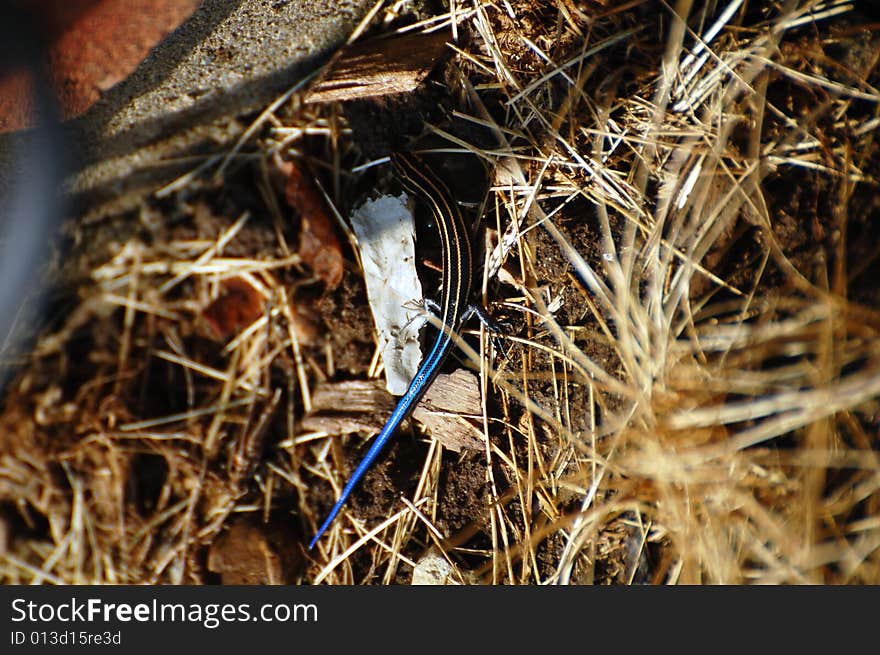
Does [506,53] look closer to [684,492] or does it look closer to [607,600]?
[684,492]

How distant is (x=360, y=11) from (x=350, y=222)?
2.16 feet

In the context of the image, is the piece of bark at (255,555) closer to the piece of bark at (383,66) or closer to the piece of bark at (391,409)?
the piece of bark at (391,409)

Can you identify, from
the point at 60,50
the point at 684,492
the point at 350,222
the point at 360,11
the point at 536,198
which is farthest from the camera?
the point at 350,222

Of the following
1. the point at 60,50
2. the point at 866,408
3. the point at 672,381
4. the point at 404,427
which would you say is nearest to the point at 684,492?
the point at 672,381

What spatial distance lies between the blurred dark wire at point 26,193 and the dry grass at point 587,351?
0.13m

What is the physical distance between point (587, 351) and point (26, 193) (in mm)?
1819

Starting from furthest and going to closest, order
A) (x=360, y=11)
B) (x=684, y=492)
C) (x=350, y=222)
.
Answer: (x=350, y=222) → (x=360, y=11) → (x=684, y=492)

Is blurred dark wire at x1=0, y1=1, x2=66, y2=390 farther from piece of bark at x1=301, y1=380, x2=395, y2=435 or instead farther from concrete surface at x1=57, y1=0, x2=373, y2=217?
piece of bark at x1=301, y1=380, x2=395, y2=435

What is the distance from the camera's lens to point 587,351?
159 cm

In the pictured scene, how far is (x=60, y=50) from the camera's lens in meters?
1.45

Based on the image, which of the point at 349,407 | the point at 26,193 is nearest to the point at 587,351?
the point at 349,407

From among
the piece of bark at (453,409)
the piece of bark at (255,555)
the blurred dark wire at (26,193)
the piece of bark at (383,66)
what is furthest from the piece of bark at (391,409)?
the blurred dark wire at (26,193)

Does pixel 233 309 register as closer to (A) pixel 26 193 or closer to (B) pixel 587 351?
(A) pixel 26 193

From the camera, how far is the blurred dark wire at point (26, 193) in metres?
1.45
